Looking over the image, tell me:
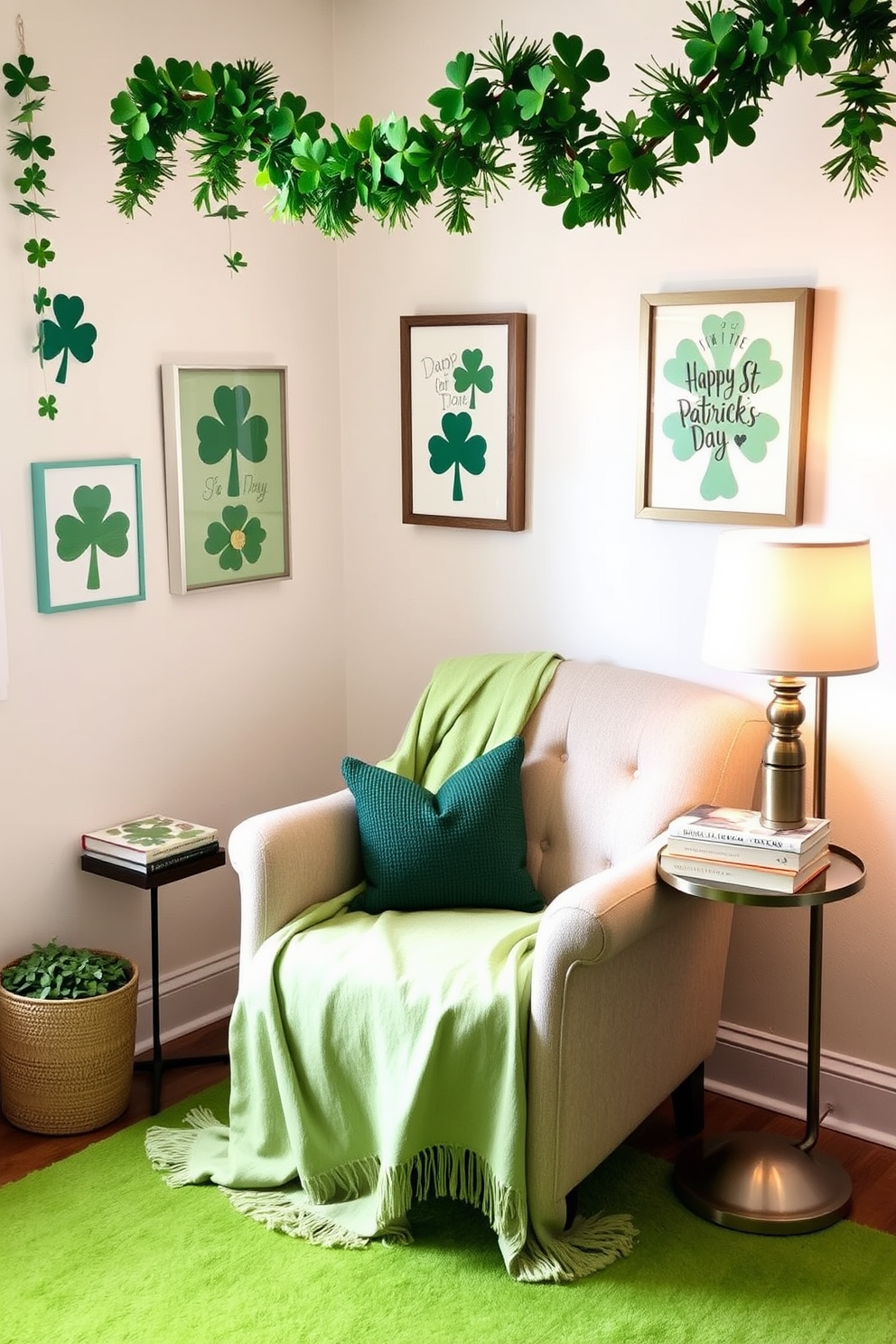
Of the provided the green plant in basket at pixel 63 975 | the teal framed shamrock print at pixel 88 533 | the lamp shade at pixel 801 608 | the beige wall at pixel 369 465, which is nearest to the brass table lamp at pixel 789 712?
the lamp shade at pixel 801 608

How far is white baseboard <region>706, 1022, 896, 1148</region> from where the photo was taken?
2975 millimetres

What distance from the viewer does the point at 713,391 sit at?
2.99m

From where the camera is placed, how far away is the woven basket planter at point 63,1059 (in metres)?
2.89

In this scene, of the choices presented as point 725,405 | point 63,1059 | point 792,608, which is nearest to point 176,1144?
point 63,1059

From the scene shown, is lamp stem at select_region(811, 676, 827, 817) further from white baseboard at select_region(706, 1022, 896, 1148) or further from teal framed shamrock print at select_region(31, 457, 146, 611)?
teal framed shamrock print at select_region(31, 457, 146, 611)

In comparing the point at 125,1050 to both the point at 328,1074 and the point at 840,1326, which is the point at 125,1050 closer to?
the point at 328,1074

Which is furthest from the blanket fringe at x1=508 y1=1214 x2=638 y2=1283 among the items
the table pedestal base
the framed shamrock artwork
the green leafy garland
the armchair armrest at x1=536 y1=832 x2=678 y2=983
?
the green leafy garland

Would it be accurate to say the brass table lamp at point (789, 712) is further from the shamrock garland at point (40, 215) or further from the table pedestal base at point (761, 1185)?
the shamrock garland at point (40, 215)

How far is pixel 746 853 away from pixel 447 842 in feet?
2.09

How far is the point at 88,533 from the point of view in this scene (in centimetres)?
308

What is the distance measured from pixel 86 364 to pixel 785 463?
153 centimetres

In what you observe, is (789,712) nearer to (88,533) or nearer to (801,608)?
(801,608)

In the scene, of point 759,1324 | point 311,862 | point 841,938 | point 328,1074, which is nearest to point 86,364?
point 311,862

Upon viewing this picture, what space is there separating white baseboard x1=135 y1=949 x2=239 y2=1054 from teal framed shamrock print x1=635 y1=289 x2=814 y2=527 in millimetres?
1580
